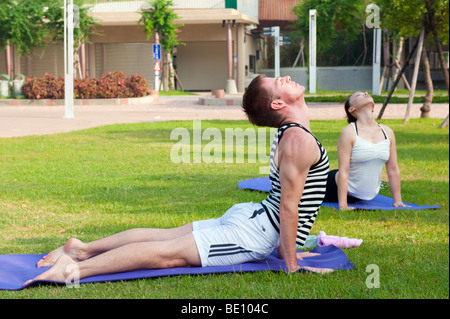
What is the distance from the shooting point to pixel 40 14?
33.8 m

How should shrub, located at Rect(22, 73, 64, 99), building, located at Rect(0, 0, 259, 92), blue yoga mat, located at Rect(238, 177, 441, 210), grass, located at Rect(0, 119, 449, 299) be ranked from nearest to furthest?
grass, located at Rect(0, 119, 449, 299) < blue yoga mat, located at Rect(238, 177, 441, 210) < shrub, located at Rect(22, 73, 64, 99) < building, located at Rect(0, 0, 259, 92)

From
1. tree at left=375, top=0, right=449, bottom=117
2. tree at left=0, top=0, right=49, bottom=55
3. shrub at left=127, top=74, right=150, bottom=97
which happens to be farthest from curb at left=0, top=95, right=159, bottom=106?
tree at left=375, top=0, right=449, bottom=117

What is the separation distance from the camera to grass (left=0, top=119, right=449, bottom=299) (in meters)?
3.90

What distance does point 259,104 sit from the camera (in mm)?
4152

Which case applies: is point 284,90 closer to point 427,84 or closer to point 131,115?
point 427,84

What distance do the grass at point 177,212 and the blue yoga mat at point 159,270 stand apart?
5 centimetres

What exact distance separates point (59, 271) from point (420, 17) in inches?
514

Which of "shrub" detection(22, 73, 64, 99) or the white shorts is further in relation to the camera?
"shrub" detection(22, 73, 64, 99)

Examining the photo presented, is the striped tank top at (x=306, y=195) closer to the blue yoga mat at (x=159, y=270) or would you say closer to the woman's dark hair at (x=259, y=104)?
the woman's dark hair at (x=259, y=104)

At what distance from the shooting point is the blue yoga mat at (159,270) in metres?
4.06

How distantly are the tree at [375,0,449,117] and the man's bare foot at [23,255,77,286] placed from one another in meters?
10.7

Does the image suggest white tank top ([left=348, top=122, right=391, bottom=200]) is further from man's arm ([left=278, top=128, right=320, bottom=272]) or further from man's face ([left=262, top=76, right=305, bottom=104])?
man's arm ([left=278, top=128, right=320, bottom=272])
